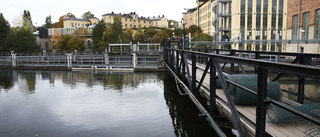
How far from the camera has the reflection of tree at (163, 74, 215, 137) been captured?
8.18m

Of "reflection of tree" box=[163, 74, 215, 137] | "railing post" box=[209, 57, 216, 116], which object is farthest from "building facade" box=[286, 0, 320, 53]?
"railing post" box=[209, 57, 216, 116]

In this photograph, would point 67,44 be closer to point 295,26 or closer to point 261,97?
point 295,26

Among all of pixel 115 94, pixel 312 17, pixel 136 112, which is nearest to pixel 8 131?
pixel 136 112

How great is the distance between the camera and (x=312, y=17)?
27.2 metres

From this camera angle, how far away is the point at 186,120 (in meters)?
9.51

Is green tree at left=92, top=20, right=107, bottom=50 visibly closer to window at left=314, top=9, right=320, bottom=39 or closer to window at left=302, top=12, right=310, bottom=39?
window at left=302, top=12, right=310, bottom=39

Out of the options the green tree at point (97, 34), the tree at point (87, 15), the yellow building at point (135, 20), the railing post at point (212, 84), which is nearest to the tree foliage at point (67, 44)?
the green tree at point (97, 34)

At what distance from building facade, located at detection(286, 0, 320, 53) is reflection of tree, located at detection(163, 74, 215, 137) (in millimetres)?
17817

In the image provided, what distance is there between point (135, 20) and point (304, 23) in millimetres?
90476

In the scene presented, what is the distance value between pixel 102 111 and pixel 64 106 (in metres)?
2.57

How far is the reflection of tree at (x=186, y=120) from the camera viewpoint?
818 cm

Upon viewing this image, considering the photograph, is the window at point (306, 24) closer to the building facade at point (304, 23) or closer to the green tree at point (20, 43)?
the building facade at point (304, 23)

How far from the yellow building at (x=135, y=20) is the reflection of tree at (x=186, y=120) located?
92.4m

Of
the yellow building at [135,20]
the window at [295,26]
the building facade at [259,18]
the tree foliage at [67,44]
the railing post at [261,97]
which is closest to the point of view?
the railing post at [261,97]
